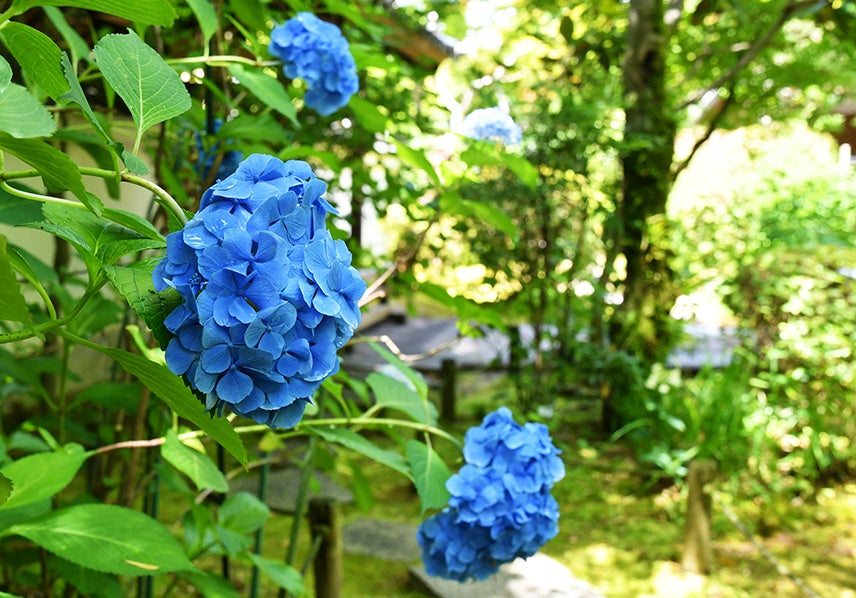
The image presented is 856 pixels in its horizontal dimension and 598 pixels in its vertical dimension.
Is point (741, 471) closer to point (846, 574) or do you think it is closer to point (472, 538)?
point (846, 574)

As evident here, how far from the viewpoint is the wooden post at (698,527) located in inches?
110

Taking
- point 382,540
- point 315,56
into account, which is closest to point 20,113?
point 315,56

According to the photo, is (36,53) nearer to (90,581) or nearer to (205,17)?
(205,17)

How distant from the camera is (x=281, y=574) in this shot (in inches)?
47.8

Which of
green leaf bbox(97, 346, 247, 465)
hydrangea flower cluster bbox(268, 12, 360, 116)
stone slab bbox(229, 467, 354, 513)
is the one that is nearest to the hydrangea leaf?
green leaf bbox(97, 346, 247, 465)

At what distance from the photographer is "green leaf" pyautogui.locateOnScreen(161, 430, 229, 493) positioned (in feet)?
3.05

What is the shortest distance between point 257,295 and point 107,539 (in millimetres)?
544

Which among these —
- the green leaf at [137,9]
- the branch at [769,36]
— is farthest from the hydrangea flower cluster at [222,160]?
the branch at [769,36]

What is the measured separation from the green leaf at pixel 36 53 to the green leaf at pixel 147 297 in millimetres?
174

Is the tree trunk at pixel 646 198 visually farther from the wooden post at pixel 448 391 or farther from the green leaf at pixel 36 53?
the green leaf at pixel 36 53

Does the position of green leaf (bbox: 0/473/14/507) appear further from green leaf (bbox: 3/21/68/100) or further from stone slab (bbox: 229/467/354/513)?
stone slab (bbox: 229/467/354/513)

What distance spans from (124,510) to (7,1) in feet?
1.87

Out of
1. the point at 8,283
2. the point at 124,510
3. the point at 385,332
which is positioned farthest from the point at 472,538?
the point at 385,332

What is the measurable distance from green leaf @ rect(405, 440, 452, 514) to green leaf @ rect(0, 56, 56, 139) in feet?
2.14
